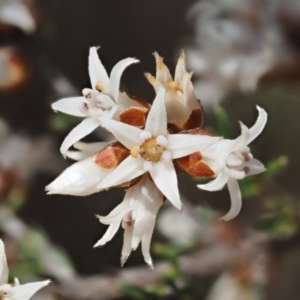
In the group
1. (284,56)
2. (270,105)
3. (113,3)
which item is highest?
(113,3)

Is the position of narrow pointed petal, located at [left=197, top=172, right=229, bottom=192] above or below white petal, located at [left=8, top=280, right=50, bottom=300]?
above

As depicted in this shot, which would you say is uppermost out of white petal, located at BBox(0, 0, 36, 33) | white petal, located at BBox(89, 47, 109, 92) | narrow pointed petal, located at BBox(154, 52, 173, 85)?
white petal, located at BBox(0, 0, 36, 33)

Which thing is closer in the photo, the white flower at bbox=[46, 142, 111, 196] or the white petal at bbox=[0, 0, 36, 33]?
the white flower at bbox=[46, 142, 111, 196]

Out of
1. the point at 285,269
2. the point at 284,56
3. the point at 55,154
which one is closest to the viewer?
the point at 284,56

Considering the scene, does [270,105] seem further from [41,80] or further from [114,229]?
[114,229]

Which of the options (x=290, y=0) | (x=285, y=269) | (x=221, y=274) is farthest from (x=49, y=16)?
(x=285, y=269)

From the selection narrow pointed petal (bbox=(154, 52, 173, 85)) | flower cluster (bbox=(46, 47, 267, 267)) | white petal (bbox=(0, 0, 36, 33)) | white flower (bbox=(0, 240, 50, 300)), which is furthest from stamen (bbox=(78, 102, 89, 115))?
white petal (bbox=(0, 0, 36, 33))

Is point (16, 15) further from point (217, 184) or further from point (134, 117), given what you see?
point (217, 184)

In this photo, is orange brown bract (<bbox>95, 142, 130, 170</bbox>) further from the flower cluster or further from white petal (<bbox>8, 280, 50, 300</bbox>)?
white petal (<bbox>8, 280, 50, 300</bbox>)

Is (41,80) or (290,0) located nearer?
(290,0)
